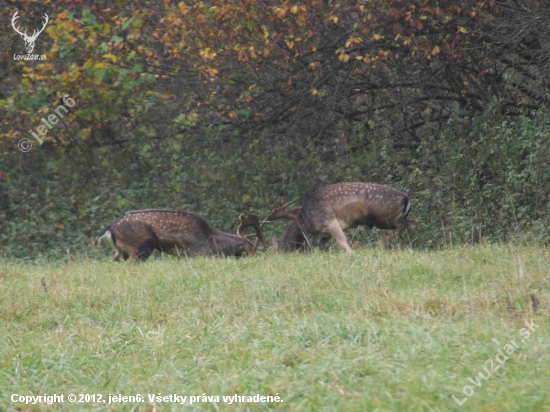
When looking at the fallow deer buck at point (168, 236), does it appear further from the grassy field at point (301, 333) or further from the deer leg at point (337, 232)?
the grassy field at point (301, 333)

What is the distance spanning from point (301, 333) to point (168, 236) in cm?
704

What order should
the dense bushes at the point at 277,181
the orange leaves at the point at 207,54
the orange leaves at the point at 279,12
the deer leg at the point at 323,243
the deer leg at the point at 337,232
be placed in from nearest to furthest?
1. the deer leg at the point at 337,232
2. the dense bushes at the point at 277,181
3. the orange leaves at the point at 279,12
4. the deer leg at the point at 323,243
5. the orange leaves at the point at 207,54

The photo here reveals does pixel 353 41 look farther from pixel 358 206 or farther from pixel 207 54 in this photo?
pixel 358 206

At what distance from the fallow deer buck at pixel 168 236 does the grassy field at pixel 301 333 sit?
98.6 inches

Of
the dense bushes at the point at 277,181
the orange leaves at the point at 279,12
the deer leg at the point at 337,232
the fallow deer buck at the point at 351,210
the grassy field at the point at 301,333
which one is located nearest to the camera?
the grassy field at the point at 301,333

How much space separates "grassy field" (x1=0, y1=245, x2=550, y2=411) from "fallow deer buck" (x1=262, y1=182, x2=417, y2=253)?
2.62 m

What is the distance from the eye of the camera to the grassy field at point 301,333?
18.8 feet

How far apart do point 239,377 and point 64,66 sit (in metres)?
11.9

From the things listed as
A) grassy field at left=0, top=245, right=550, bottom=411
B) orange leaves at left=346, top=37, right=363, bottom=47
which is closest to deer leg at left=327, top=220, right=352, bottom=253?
grassy field at left=0, top=245, right=550, bottom=411

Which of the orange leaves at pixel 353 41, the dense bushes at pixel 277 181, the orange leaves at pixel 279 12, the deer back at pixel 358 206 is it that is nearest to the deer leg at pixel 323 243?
the deer back at pixel 358 206

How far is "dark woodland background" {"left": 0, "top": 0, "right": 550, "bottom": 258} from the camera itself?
1403cm

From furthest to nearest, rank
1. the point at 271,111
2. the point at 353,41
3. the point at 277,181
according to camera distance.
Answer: the point at 277,181 < the point at 271,111 < the point at 353,41

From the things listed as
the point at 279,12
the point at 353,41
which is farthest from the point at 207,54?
the point at 353,41

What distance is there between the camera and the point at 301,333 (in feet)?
22.6
